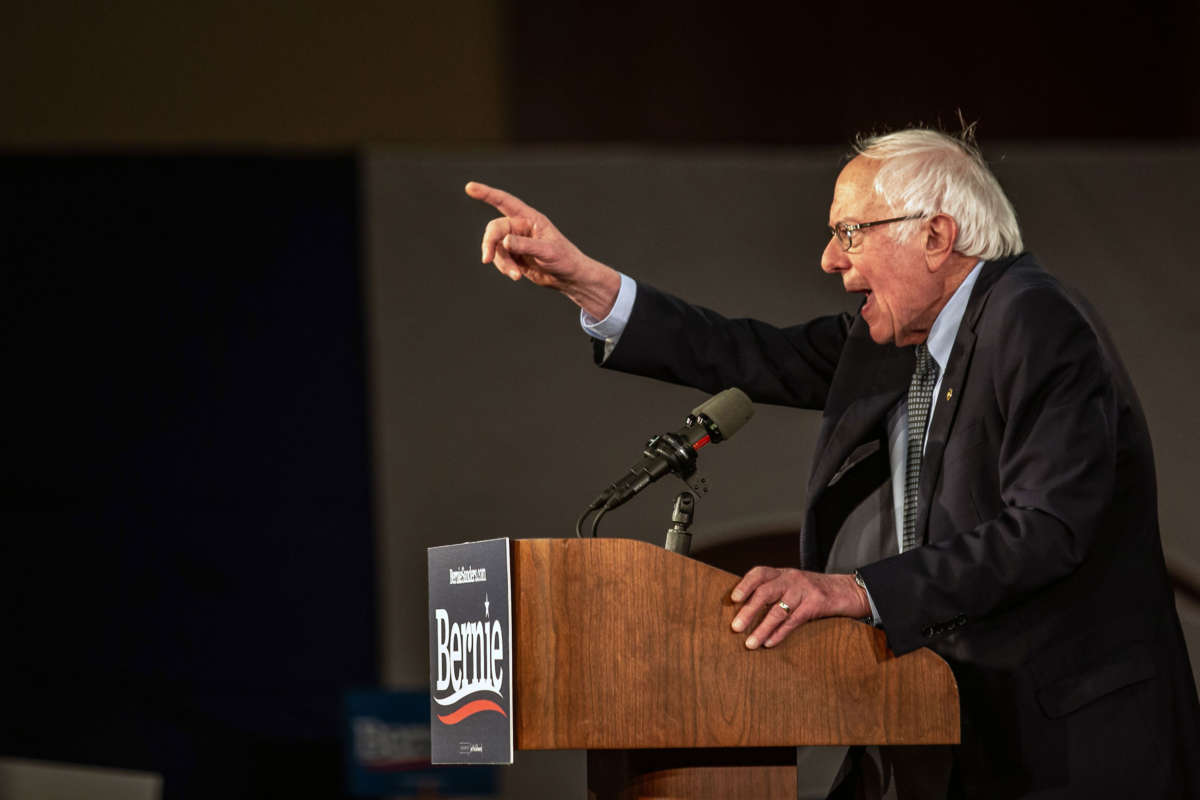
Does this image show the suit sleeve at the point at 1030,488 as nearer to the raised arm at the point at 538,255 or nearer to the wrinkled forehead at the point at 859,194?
the wrinkled forehead at the point at 859,194

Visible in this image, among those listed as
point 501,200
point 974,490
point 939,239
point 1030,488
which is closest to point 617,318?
point 501,200

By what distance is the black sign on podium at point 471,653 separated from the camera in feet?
5.14

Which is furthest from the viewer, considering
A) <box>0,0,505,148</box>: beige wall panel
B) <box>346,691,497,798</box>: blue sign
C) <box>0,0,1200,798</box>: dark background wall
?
<box>0,0,505,148</box>: beige wall panel

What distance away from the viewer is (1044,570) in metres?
1.74

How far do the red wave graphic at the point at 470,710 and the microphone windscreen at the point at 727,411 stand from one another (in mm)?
506

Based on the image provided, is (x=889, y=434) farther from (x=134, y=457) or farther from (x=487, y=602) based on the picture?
(x=134, y=457)

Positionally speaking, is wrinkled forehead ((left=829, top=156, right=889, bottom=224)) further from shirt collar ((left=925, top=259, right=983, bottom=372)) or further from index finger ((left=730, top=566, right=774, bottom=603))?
index finger ((left=730, top=566, right=774, bottom=603))

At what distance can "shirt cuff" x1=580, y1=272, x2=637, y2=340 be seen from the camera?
2.28m

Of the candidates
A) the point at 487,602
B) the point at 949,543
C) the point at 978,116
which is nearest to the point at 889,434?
the point at 949,543

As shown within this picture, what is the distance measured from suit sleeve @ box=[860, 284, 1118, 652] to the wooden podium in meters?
0.09

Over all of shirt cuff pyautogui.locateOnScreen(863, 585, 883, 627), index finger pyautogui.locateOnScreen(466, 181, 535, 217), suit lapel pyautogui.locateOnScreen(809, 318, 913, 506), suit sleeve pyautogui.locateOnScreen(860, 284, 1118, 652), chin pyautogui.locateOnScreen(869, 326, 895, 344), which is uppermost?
index finger pyautogui.locateOnScreen(466, 181, 535, 217)

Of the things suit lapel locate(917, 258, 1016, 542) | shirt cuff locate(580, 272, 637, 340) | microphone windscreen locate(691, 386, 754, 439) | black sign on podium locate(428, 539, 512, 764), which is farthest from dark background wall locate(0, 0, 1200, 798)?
black sign on podium locate(428, 539, 512, 764)

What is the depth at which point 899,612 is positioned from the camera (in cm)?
165

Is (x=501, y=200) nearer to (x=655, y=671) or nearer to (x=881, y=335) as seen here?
(x=881, y=335)
